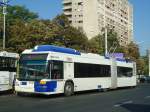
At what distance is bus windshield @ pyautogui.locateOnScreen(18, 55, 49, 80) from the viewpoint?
22.1 meters

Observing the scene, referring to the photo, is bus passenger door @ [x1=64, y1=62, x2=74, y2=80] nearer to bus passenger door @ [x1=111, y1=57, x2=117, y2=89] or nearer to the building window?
the building window

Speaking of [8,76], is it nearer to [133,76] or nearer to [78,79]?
[78,79]

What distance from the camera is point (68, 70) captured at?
79.3 feet

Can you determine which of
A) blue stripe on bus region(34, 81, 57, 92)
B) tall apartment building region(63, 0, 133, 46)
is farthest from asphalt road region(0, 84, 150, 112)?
tall apartment building region(63, 0, 133, 46)

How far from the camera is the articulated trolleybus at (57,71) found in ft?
72.6

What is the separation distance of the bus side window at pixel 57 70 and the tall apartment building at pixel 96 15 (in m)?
93.6

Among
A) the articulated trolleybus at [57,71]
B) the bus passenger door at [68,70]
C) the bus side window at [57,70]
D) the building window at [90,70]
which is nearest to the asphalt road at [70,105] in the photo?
the articulated trolleybus at [57,71]

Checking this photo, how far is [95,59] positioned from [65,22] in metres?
29.3

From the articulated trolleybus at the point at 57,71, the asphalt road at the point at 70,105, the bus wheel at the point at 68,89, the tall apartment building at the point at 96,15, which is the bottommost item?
the asphalt road at the point at 70,105

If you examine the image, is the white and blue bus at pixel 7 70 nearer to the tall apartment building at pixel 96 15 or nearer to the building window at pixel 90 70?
the building window at pixel 90 70

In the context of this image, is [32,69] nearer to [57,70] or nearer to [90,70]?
[57,70]

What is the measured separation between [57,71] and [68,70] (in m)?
1.38

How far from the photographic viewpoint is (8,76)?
81.3 ft

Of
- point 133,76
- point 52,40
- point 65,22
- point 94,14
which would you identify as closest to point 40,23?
point 52,40
